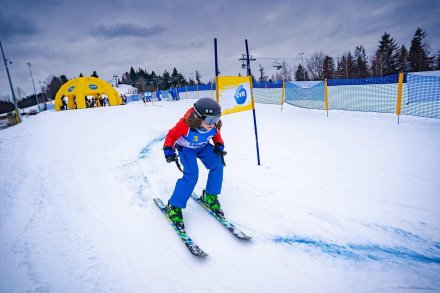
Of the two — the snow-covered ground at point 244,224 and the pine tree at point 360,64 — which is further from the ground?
the pine tree at point 360,64

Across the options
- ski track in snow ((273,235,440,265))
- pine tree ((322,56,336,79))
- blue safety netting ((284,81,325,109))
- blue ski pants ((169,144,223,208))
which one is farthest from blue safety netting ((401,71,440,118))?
pine tree ((322,56,336,79))

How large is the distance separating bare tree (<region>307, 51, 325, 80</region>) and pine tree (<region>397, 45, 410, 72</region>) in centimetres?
1571

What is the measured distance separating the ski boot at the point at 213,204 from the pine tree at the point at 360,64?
64.5 meters

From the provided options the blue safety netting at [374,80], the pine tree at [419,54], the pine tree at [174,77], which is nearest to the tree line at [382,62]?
the pine tree at [419,54]

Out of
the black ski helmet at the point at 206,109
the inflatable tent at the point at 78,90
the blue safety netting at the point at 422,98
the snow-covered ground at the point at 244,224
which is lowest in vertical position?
the snow-covered ground at the point at 244,224

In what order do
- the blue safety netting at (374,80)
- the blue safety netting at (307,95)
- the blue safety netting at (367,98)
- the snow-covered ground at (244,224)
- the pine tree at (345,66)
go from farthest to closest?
the pine tree at (345,66) → the blue safety netting at (374,80) → the blue safety netting at (307,95) → the blue safety netting at (367,98) → the snow-covered ground at (244,224)

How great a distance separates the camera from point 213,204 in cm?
308

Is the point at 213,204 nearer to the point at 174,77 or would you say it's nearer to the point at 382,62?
the point at 382,62

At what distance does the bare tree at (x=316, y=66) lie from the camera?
5750 cm

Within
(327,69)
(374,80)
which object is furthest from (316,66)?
(374,80)

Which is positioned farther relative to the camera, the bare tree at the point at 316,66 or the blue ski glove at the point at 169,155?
the bare tree at the point at 316,66

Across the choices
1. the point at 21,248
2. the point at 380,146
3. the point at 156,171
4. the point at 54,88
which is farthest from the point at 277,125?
the point at 54,88

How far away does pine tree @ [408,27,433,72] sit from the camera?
45438 mm

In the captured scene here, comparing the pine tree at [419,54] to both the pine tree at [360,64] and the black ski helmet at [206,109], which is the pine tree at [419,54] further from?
the black ski helmet at [206,109]
